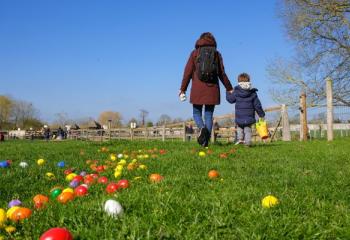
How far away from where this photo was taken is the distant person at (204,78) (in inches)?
317

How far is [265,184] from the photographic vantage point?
3.93 metres

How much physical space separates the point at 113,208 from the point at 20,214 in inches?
24.5

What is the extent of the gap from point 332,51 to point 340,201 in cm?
2056

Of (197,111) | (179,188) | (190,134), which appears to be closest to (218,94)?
(197,111)

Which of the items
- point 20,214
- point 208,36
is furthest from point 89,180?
point 208,36

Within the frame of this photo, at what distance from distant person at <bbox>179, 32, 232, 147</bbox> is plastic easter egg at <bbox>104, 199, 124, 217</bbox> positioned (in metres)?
5.30

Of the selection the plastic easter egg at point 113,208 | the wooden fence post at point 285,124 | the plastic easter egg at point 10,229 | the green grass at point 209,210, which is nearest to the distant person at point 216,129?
the wooden fence post at point 285,124

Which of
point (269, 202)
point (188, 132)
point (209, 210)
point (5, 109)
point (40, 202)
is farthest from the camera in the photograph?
point (5, 109)

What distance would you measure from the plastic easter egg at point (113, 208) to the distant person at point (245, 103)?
7.03 meters

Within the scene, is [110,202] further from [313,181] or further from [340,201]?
[313,181]

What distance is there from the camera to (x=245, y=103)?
971cm

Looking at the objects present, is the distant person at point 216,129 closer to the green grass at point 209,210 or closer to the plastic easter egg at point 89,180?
the green grass at point 209,210

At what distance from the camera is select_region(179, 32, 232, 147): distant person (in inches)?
317

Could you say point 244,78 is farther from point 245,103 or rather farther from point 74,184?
Result: point 74,184
